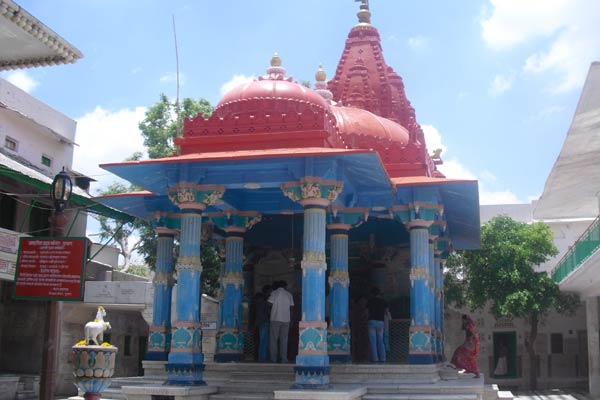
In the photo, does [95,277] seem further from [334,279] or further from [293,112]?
[293,112]

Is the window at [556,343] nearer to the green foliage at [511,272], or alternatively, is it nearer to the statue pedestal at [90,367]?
the green foliage at [511,272]

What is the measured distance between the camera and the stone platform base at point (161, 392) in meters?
11.0

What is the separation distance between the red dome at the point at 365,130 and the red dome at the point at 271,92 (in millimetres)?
1513

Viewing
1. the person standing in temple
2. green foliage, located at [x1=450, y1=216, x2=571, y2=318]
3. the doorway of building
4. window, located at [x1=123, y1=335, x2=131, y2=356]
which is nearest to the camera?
the person standing in temple

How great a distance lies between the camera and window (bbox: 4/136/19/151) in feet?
68.1

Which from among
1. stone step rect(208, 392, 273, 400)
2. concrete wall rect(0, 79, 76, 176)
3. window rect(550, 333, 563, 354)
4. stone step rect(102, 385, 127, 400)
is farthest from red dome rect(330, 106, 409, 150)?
window rect(550, 333, 563, 354)

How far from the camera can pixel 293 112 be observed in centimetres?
1211

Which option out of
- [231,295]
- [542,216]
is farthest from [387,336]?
[542,216]

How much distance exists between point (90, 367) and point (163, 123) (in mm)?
17898

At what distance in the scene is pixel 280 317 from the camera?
535 inches

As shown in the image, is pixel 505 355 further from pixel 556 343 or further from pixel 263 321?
pixel 263 321

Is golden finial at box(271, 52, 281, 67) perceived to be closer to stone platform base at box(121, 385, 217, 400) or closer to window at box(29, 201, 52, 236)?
stone platform base at box(121, 385, 217, 400)

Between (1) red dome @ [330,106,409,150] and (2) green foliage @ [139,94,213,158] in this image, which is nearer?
(1) red dome @ [330,106,409,150]

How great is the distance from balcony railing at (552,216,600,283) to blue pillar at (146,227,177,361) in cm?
1093
